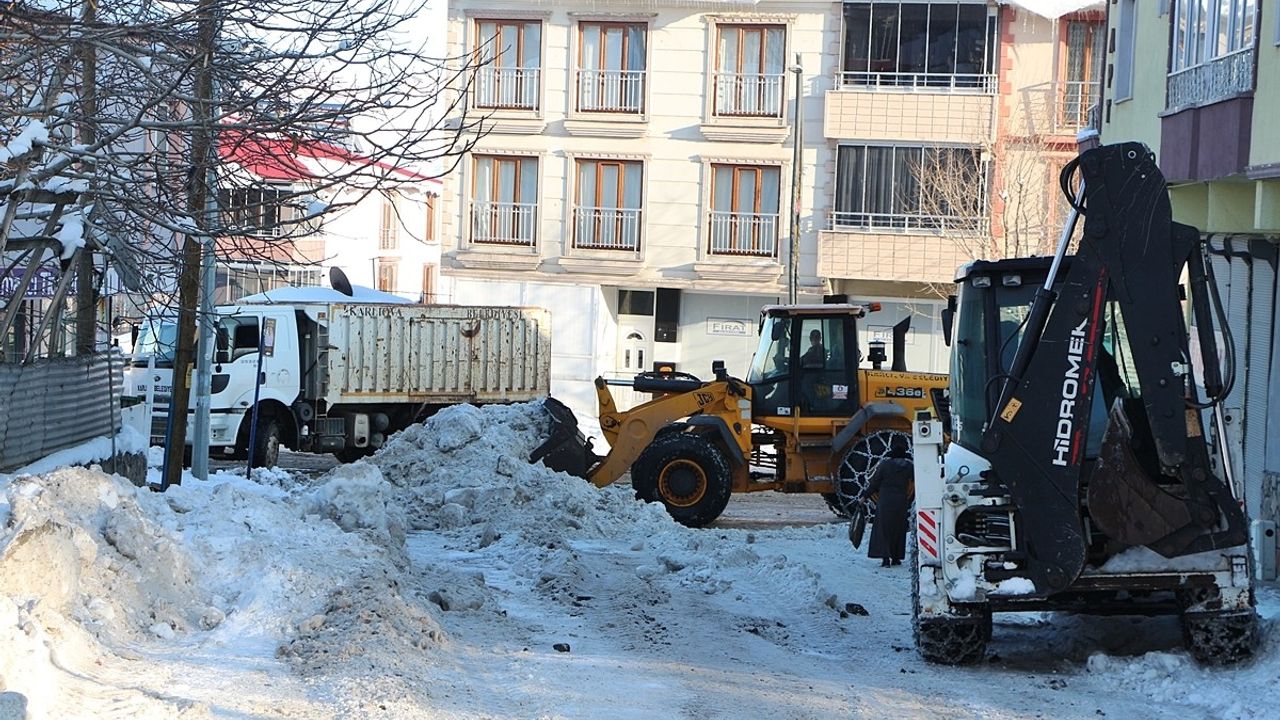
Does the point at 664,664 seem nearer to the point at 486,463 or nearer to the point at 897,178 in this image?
the point at 486,463

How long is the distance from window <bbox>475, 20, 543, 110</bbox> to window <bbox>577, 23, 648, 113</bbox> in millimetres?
1050

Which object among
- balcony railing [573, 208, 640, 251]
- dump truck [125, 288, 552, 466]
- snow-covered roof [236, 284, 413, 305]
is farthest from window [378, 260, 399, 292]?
dump truck [125, 288, 552, 466]

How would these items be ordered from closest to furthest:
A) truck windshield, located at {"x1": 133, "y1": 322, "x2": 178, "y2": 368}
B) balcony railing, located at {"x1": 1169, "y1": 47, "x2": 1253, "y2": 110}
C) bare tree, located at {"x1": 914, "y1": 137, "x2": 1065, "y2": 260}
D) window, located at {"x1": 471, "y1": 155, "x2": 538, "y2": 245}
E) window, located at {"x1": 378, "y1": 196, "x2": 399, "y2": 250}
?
balcony railing, located at {"x1": 1169, "y1": 47, "x2": 1253, "y2": 110}, truck windshield, located at {"x1": 133, "y1": 322, "x2": 178, "y2": 368}, bare tree, located at {"x1": 914, "y1": 137, "x2": 1065, "y2": 260}, window, located at {"x1": 471, "y1": 155, "x2": 538, "y2": 245}, window, located at {"x1": 378, "y1": 196, "x2": 399, "y2": 250}

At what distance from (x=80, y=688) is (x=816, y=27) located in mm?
30780

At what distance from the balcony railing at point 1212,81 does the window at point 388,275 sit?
3665 cm

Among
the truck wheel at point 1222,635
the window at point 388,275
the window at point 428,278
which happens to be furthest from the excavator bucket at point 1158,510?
the window at point 428,278

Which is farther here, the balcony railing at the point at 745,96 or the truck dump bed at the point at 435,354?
the balcony railing at the point at 745,96

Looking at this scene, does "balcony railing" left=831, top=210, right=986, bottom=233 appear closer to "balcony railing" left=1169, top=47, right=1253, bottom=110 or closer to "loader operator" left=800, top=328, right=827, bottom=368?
"loader operator" left=800, top=328, right=827, bottom=368

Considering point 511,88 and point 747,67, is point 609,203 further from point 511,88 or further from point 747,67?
point 747,67

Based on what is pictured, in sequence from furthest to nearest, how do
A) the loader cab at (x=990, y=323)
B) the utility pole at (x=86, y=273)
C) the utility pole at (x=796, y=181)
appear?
the utility pole at (x=796, y=181), the utility pole at (x=86, y=273), the loader cab at (x=990, y=323)

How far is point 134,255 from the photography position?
523 inches

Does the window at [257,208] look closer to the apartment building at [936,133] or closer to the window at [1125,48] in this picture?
the window at [1125,48]

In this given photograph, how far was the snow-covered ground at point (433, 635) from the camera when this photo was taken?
775cm

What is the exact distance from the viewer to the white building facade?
36062 mm
